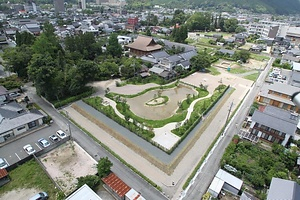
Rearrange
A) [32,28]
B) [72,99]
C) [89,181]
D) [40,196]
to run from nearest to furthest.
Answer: [40,196], [89,181], [72,99], [32,28]

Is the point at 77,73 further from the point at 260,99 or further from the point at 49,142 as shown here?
the point at 260,99

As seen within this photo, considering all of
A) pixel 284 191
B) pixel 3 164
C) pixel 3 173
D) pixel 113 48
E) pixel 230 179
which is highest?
pixel 113 48

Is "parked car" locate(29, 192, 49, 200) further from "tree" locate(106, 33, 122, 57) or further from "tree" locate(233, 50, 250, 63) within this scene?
"tree" locate(233, 50, 250, 63)

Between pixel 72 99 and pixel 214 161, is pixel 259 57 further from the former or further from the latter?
pixel 72 99

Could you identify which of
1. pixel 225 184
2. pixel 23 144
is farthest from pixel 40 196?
pixel 225 184

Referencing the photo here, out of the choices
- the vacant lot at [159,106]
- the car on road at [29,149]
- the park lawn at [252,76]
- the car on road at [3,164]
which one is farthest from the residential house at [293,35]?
the car on road at [3,164]

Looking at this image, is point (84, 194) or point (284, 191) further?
point (84, 194)

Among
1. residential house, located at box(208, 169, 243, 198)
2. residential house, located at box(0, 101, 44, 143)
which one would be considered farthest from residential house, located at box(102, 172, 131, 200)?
residential house, located at box(0, 101, 44, 143)
